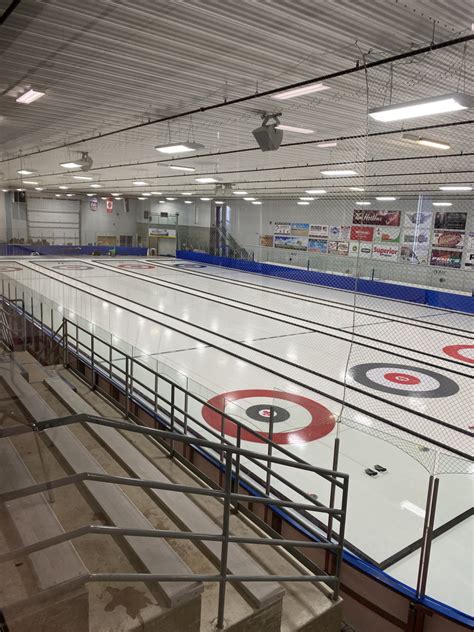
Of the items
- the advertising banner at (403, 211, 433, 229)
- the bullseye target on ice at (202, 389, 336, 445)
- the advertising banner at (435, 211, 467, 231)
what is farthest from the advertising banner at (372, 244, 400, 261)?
the bullseye target on ice at (202, 389, 336, 445)

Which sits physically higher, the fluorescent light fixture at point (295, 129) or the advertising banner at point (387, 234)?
the fluorescent light fixture at point (295, 129)

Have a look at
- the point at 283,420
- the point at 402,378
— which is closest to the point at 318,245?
the point at 402,378

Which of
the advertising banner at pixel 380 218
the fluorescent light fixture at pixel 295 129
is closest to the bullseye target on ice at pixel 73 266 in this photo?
the advertising banner at pixel 380 218

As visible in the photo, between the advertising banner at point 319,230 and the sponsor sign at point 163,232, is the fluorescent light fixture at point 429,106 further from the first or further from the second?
the sponsor sign at point 163,232

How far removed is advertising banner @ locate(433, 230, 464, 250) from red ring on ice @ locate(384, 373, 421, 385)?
35.1 feet

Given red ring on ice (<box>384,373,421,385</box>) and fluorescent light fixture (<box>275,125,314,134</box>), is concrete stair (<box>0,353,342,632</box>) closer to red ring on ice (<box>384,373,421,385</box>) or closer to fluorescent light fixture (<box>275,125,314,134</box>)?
red ring on ice (<box>384,373,421,385</box>)

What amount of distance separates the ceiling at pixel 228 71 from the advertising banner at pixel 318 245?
8226 mm

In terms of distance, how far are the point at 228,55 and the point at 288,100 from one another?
2132 mm

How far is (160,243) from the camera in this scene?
33.6 m

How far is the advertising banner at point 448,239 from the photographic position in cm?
1867

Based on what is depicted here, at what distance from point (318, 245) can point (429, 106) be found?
57.1ft

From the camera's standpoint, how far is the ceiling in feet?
15.6

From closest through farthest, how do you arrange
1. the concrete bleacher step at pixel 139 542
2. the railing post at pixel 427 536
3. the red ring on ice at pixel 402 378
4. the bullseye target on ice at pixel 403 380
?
the concrete bleacher step at pixel 139 542
the railing post at pixel 427 536
the bullseye target on ice at pixel 403 380
the red ring on ice at pixel 402 378

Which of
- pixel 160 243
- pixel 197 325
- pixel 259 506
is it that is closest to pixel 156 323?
pixel 197 325
